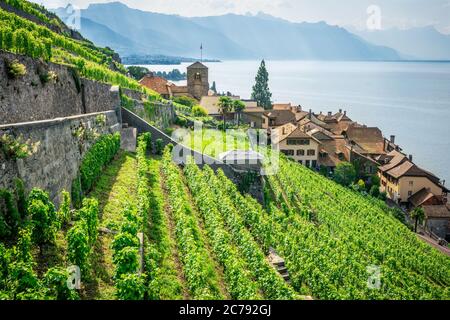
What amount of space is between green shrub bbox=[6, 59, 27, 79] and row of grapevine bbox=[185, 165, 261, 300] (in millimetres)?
9930

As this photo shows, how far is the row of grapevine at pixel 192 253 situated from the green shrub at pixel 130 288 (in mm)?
2168

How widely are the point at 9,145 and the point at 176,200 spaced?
10.8 metres

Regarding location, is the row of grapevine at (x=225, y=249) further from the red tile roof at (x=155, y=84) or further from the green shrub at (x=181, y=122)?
the red tile roof at (x=155, y=84)

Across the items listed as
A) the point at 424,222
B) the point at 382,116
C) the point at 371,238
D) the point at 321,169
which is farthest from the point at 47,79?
the point at 382,116

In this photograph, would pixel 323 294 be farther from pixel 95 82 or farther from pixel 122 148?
pixel 95 82

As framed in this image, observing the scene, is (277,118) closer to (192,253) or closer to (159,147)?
(159,147)

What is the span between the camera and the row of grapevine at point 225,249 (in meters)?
14.5

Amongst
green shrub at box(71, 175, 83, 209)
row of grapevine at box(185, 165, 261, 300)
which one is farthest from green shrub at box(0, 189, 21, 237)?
row of grapevine at box(185, 165, 261, 300)

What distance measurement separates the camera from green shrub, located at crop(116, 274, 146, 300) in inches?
375

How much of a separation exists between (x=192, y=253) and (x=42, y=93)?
930cm

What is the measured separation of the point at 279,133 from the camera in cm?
6788

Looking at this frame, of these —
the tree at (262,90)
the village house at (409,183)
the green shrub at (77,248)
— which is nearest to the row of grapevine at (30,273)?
the green shrub at (77,248)

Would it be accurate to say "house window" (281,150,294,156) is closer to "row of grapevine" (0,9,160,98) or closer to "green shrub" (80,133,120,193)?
"row of grapevine" (0,9,160,98)

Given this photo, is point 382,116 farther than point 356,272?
Yes
